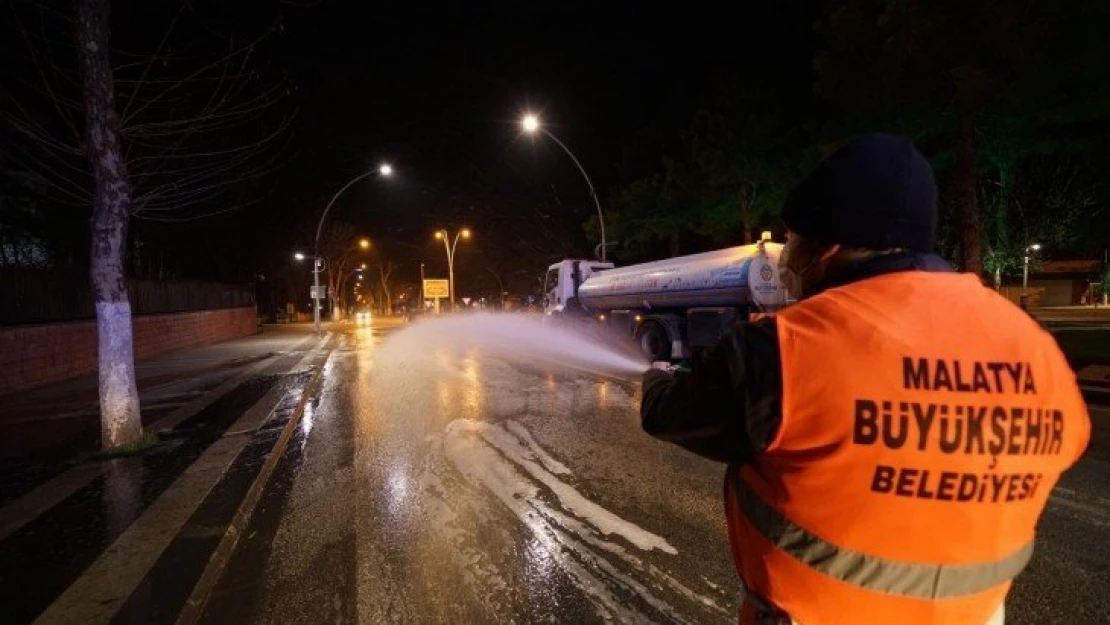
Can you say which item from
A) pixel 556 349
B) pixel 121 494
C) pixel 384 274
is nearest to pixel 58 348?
pixel 121 494

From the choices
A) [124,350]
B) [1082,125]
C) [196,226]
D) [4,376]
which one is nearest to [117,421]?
[124,350]

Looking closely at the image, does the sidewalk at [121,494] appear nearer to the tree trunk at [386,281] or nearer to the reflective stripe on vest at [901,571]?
the reflective stripe on vest at [901,571]

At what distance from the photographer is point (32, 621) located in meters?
3.41

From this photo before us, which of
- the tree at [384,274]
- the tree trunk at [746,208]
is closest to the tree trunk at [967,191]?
the tree trunk at [746,208]

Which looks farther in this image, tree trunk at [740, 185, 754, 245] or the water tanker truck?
tree trunk at [740, 185, 754, 245]

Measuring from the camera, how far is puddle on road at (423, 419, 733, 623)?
11.3 feet

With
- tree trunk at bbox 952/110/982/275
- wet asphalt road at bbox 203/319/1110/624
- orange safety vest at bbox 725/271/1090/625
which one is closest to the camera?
orange safety vest at bbox 725/271/1090/625

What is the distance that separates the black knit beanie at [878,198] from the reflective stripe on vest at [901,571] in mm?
681

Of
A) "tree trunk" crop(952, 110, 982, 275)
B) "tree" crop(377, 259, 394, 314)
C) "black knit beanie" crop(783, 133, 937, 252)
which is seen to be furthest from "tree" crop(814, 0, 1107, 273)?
"tree" crop(377, 259, 394, 314)

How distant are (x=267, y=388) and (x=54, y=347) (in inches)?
199

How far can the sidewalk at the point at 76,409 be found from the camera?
6621mm

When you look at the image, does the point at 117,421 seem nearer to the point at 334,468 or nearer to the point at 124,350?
the point at 124,350

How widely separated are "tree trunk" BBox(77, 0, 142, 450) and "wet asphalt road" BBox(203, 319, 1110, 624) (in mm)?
2066

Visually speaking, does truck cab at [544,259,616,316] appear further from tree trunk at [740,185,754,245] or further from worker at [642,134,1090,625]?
worker at [642,134,1090,625]
